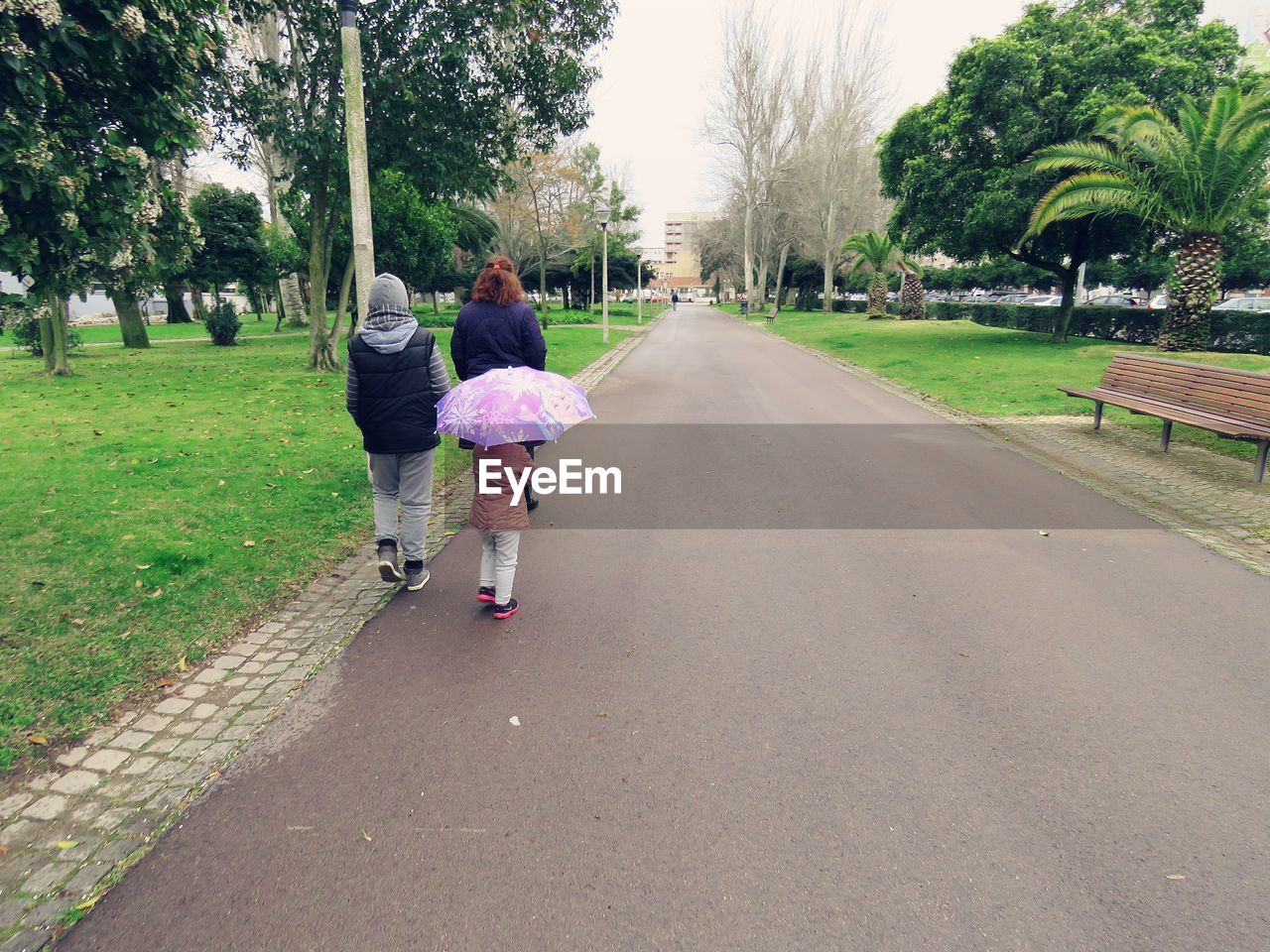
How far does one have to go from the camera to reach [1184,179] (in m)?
16.4

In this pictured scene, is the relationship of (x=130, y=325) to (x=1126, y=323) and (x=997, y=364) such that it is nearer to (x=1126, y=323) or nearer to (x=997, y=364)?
(x=997, y=364)

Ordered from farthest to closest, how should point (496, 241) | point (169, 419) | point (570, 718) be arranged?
1. point (496, 241)
2. point (169, 419)
3. point (570, 718)

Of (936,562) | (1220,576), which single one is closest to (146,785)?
(936,562)

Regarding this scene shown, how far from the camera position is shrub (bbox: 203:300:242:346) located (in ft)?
79.4

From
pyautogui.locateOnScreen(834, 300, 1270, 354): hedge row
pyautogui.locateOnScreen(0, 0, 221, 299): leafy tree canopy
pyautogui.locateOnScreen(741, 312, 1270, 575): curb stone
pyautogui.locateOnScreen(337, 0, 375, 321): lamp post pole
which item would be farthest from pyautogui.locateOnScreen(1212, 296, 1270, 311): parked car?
pyautogui.locateOnScreen(0, 0, 221, 299): leafy tree canopy

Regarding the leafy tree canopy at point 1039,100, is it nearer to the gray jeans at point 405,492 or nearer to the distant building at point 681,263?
the gray jeans at point 405,492

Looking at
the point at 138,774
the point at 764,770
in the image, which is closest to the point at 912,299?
the point at 764,770

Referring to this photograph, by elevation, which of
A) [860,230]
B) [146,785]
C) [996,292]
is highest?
[860,230]

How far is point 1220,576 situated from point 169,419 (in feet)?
39.1

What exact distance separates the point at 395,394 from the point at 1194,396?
873cm

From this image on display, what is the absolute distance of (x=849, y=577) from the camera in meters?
5.26

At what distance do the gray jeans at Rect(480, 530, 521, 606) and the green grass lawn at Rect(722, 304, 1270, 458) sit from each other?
8.72 metres

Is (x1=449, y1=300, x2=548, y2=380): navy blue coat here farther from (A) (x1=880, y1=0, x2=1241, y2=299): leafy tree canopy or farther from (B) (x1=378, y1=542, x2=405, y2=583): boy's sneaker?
(A) (x1=880, y1=0, x2=1241, y2=299): leafy tree canopy

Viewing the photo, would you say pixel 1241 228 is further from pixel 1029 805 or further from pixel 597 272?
pixel 597 272
